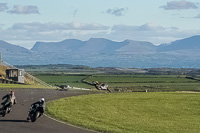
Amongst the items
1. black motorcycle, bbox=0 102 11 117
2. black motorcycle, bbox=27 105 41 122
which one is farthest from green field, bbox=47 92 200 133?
black motorcycle, bbox=0 102 11 117

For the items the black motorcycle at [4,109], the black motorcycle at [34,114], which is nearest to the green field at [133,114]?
the black motorcycle at [34,114]

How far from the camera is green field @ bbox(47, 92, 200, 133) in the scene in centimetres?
3347

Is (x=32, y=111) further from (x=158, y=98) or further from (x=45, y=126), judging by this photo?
(x=158, y=98)

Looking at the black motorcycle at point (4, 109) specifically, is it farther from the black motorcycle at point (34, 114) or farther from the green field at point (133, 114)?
the green field at point (133, 114)

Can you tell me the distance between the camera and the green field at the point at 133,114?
33.5 m

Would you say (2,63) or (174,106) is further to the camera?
(2,63)

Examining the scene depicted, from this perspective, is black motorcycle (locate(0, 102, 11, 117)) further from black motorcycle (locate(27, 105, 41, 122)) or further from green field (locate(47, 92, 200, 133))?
green field (locate(47, 92, 200, 133))

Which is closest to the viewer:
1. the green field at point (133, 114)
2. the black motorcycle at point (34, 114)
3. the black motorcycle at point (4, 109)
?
the green field at point (133, 114)

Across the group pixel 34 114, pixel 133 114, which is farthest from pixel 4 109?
pixel 133 114

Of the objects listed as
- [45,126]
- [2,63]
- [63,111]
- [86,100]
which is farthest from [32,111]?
[2,63]

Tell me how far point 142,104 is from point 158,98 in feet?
21.1

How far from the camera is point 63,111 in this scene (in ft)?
132

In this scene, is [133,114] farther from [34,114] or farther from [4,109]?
[4,109]

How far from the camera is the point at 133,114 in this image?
133 ft
